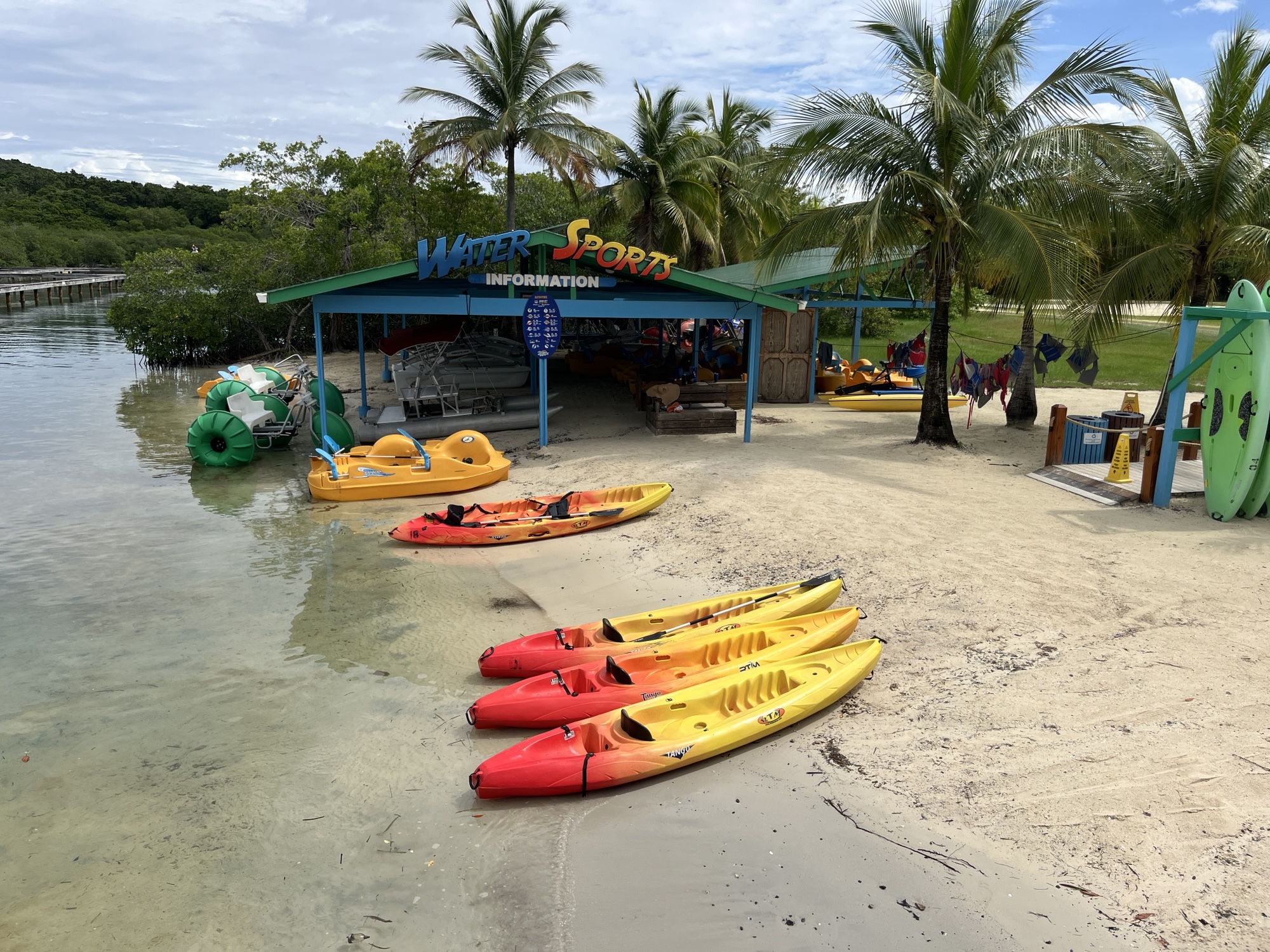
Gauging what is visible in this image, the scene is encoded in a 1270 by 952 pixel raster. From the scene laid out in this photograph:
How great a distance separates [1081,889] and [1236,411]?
330 inches

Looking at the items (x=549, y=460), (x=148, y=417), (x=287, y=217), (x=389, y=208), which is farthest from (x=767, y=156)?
(x=287, y=217)

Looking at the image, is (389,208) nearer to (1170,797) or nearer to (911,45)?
(911,45)

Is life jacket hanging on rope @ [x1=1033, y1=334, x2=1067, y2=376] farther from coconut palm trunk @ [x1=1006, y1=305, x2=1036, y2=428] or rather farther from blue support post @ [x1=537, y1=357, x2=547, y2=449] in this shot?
blue support post @ [x1=537, y1=357, x2=547, y2=449]

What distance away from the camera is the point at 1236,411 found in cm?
1062

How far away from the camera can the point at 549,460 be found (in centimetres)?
1606

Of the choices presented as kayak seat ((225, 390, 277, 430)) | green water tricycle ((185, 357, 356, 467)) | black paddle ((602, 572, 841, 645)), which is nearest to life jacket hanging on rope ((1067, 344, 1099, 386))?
black paddle ((602, 572, 841, 645))

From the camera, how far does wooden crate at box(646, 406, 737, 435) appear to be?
58.6 feet

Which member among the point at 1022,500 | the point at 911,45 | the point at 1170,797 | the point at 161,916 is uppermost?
the point at 911,45

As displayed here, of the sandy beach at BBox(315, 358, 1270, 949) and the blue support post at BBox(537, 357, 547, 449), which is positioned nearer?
the sandy beach at BBox(315, 358, 1270, 949)

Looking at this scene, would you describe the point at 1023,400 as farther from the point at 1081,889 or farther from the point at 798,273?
the point at 1081,889

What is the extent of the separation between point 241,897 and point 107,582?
6700mm

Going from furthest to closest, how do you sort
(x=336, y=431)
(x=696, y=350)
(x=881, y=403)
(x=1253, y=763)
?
(x=881, y=403), (x=696, y=350), (x=336, y=431), (x=1253, y=763)

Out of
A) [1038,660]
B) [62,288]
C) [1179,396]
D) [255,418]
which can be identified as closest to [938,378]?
[1179,396]

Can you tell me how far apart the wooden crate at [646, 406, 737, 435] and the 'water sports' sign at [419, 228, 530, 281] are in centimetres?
479
